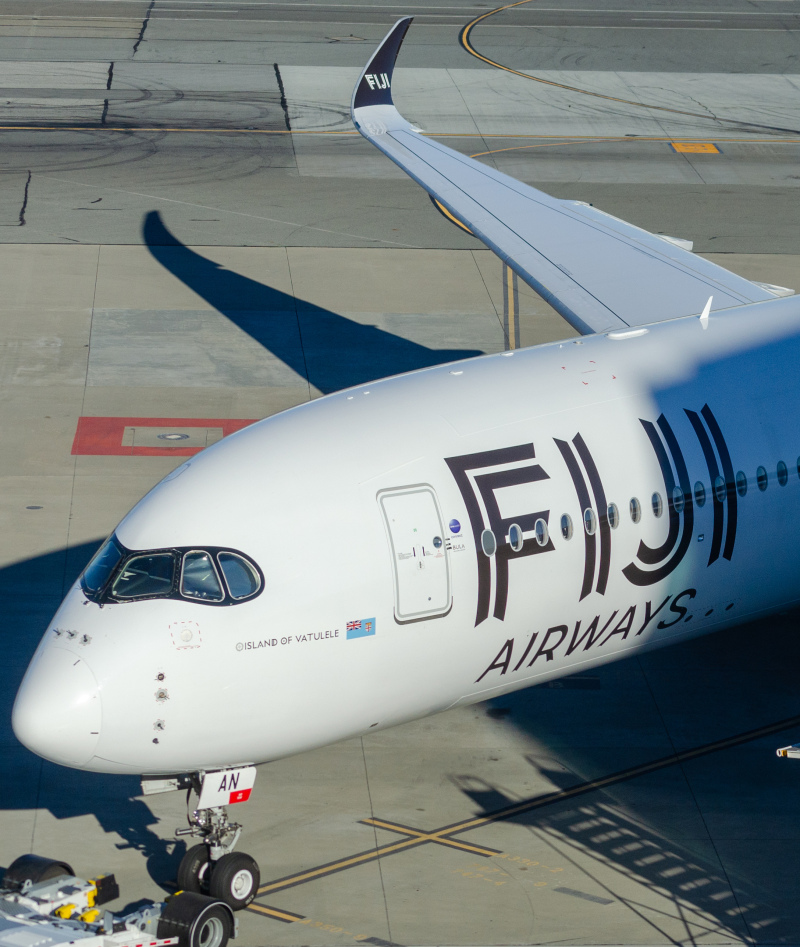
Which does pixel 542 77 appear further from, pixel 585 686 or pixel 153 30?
pixel 585 686

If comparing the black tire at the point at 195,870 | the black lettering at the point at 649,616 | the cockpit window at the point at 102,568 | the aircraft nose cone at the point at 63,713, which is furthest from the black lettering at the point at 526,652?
the aircraft nose cone at the point at 63,713

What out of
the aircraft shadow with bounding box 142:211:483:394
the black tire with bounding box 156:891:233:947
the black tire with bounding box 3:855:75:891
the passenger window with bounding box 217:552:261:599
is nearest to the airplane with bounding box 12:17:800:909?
the passenger window with bounding box 217:552:261:599

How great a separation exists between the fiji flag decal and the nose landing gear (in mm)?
1970

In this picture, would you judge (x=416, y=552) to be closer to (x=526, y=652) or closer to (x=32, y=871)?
(x=526, y=652)

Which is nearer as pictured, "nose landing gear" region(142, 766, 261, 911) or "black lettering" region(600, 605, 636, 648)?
"nose landing gear" region(142, 766, 261, 911)

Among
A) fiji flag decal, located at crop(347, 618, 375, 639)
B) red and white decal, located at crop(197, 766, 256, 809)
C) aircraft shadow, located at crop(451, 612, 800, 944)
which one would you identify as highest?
fiji flag decal, located at crop(347, 618, 375, 639)

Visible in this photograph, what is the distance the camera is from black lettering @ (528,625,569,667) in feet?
52.5

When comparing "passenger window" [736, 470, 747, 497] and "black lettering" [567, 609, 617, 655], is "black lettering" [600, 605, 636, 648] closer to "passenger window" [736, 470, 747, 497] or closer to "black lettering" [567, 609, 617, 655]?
"black lettering" [567, 609, 617, 655]

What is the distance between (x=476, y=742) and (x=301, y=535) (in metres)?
5.94

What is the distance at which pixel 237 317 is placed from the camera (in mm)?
33125

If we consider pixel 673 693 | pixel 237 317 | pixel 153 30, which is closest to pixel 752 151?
pixel 237 317

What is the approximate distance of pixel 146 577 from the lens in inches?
547

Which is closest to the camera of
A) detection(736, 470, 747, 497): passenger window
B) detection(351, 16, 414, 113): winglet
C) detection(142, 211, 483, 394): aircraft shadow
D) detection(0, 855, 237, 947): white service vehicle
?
detection(0, 855, 237, 947): white service vehicle

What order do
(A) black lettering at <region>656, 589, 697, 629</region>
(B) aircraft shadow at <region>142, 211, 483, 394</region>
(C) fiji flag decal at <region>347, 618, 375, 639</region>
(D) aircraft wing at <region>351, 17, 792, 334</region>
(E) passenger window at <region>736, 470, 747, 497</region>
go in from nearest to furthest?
1. (C) fiji flag decal at <region>347, 618, 375, 639</region>
2. (A) black lettering at <region>656, 589, 697, 629</region>
3. (E) passenger window at <region>736, 470, 747, 497</region>
4. (D) aircraft wing at <region>351, 17, 792, 334</region>
5. (B) aircraft shadow at <region>142, 211, 483, 394</region>
